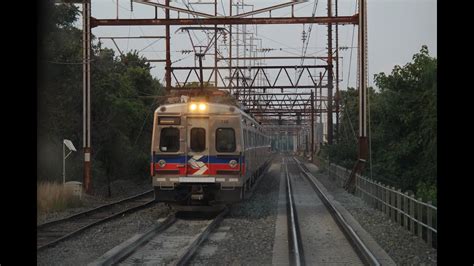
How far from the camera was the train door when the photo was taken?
15.8m

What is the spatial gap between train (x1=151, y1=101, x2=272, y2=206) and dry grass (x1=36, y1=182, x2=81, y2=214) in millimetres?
3807

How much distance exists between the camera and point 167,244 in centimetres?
1183

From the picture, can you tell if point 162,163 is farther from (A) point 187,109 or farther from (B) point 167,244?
(B) point 167,244

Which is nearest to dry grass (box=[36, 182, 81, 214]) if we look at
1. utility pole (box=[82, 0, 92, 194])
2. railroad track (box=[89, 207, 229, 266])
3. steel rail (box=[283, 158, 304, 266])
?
utility pole (box=[82, 0, 92, 194])

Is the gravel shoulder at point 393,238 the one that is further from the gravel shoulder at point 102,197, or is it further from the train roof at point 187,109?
the gravel shoulder at point 102,197

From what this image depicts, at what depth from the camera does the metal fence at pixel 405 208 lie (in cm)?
1124

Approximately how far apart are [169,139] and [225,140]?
1.47m

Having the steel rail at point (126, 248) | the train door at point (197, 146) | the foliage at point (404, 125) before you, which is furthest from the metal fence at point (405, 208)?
the foliage at point (404, 125)

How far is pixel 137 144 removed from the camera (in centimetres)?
3375

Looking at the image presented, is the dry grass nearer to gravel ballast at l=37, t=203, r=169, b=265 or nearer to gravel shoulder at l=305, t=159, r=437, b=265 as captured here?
gravel ballast at l=37, t=203, r=169, b=265

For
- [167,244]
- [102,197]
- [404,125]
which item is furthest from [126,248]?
[404,125]
